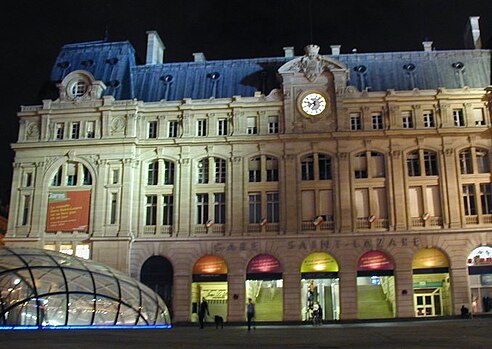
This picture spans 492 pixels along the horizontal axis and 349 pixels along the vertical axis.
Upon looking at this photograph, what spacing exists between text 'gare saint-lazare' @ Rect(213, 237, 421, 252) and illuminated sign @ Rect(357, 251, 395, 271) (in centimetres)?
76

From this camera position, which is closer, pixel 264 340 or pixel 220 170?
pixel 264 340

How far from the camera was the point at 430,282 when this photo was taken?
54406 mm

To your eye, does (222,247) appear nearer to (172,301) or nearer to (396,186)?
(172,301)

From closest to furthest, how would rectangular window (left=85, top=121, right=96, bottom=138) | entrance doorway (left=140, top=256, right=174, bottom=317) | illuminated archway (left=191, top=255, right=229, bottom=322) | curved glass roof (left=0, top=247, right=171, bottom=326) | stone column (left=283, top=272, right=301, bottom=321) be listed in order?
1. curved glass roof (left=0, top=247, right=171, bottom=326)
2. stone column (left=283, top=272, right=301, bottom=321)
3. illuminated archway (left=191, top=255, right=229, bottom=322)
4. entrance doorway (left=140, top=256, right=174, bottom=317)
5. rectangular window (left=85, top=121, right=96, bottom=138)

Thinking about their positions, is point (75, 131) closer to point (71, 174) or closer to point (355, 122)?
point (71, 174)

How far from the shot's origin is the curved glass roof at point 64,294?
34.2m

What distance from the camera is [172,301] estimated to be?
5544 centimetres

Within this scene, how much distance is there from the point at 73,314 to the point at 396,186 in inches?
1261

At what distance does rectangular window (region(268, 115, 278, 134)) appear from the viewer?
194 feet

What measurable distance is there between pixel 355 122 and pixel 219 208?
15.1 metres

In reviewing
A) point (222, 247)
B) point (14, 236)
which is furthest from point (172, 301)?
point (14, 236)

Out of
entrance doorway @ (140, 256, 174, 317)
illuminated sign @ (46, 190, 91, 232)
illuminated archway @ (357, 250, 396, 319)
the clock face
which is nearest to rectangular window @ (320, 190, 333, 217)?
illuminated archway @ (357, 250, 396, 319)

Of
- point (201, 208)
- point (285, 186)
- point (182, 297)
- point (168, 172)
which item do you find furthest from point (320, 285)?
→ point (168, 172)

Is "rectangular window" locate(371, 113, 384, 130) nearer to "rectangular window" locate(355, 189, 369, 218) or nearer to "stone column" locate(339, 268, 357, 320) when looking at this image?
"rectangular window" locate(355, 189, 369, 218)
